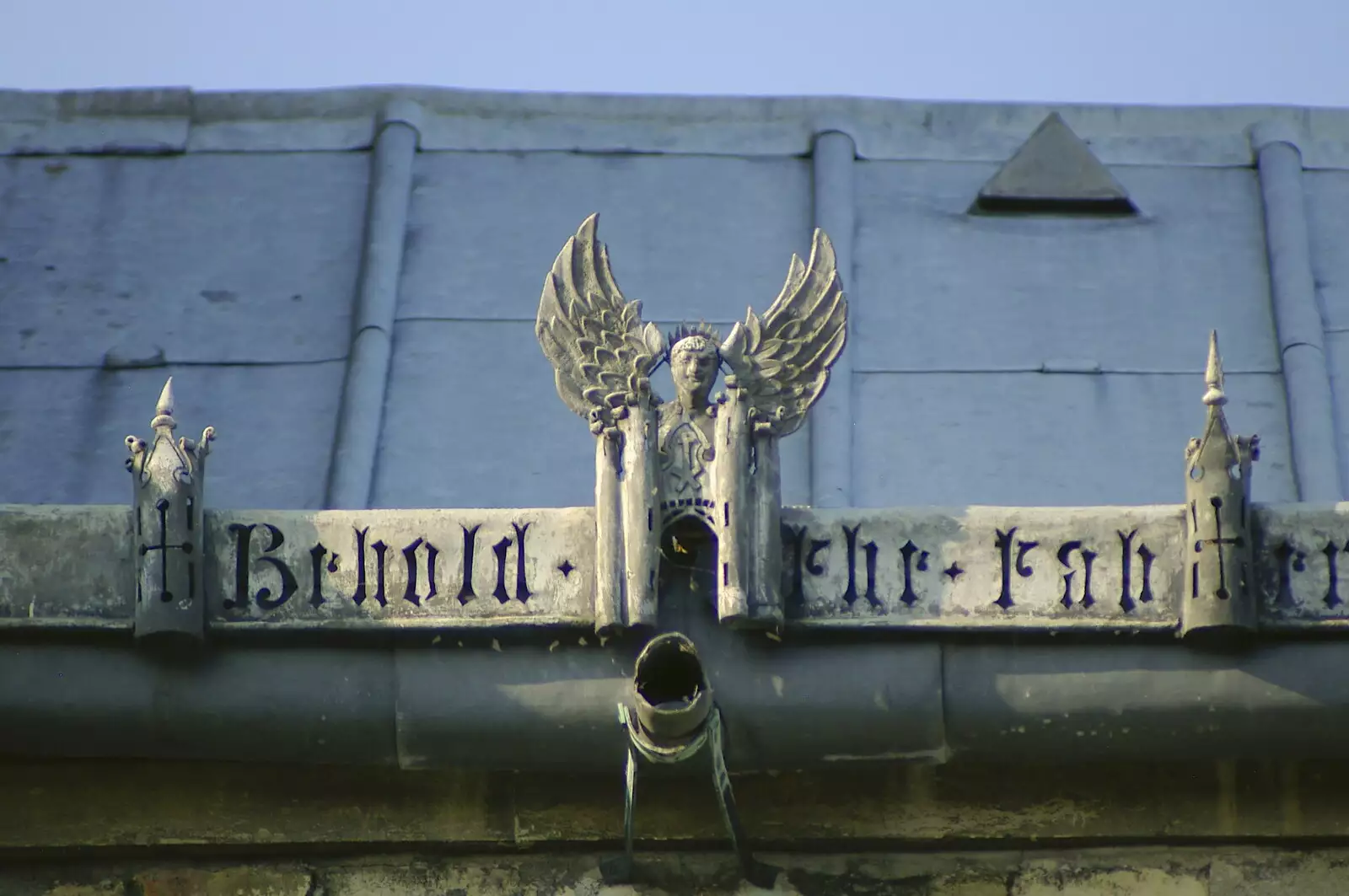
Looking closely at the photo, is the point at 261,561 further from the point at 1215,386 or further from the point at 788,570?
the point at 1215,386

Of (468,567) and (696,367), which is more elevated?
(696,367)

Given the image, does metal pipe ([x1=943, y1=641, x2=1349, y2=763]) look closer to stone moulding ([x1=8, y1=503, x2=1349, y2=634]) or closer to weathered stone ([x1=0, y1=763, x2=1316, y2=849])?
stone moulding ([x1=8, y1=503, x2=1349, y2=634])

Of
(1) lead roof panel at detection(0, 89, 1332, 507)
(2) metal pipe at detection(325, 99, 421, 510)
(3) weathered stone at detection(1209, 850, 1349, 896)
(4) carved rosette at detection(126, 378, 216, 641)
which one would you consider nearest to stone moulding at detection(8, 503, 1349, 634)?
(4) carved rosette at detection(126, 378, 216, 641)

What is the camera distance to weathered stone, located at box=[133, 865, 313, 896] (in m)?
12.2

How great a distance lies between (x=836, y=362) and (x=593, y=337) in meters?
3.90

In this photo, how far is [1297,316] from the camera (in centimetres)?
1684

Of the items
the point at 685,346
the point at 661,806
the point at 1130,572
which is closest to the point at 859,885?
the point at 661,806

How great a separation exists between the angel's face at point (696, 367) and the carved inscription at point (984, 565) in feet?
2.03

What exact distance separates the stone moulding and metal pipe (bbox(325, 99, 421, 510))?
3.24 m

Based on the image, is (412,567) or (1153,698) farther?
(412,567)

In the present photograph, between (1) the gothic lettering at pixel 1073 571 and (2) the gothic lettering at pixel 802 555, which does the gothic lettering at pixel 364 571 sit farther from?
(1) the gothic lettering at pixel 1073 571

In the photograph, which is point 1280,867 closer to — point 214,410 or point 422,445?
point 422,445

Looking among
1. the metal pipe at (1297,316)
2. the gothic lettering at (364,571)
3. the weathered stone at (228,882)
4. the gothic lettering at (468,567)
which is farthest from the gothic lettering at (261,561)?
the metal pipe at (1297,316)

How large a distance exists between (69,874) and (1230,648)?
4718 mm
